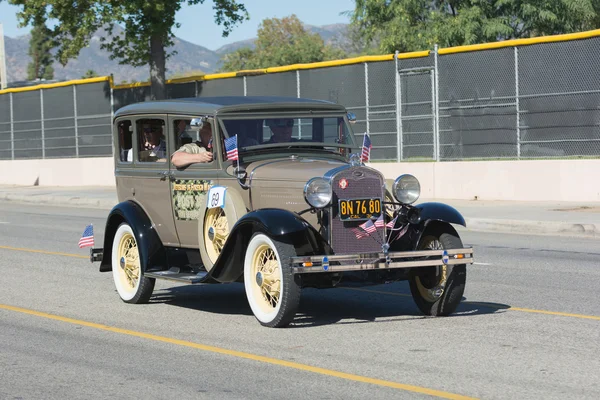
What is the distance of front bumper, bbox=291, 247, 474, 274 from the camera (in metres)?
8.22

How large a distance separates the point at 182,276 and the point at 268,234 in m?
1.50

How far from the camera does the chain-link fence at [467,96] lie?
21500 millimetres

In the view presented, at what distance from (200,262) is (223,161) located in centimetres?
106

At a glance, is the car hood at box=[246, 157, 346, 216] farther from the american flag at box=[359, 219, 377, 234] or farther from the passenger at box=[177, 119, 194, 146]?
the passenger at box=[177, 119, 194, 146]

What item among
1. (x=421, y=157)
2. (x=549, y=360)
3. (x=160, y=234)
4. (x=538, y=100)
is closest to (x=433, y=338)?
(x=549, y=360)

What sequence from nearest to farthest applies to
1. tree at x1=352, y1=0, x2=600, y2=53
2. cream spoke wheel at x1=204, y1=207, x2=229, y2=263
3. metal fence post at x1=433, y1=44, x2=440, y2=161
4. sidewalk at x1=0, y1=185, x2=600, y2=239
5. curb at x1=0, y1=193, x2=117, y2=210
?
cream spoke wheel at x1=204, y1=207, x2=229, y2=263
sidewalk at x1=0, y1=185, x2=600, y2=239
metal fence post at x1=433, y1=44, x2=440, y2=161
curb at x1=0, y1=193, x2=117, y2=210
tree at x1=352, y1=0, x2=600, y2=53

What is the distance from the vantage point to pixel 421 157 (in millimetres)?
24375

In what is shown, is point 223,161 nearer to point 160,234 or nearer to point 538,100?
point 160,234

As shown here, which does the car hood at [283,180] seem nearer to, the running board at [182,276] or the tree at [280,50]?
the running board at [182,276]

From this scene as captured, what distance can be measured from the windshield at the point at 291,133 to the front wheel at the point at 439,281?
4.48 ft

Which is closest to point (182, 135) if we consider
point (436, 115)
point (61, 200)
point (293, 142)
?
point (293, 142)

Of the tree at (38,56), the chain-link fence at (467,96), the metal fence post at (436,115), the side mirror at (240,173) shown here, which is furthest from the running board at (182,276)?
the tree at (38,56)

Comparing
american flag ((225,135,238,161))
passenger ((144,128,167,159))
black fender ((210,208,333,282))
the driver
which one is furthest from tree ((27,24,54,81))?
black fender ((210,208,333,282))

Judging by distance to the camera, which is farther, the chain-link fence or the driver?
the chain-link fence
